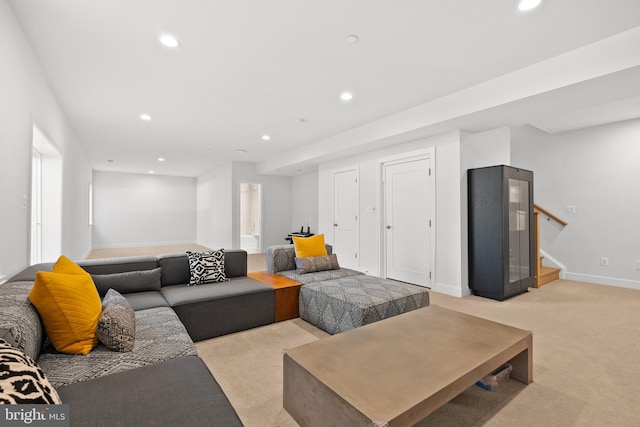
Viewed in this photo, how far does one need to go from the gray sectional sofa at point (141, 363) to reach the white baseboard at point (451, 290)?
3.01m

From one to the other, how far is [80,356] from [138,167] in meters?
8.71

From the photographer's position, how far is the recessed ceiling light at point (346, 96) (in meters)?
3.60

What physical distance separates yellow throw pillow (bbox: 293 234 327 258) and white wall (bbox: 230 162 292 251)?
4.36m

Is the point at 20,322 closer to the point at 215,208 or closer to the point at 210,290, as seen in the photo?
the point at 210,290

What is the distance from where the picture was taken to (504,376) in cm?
196

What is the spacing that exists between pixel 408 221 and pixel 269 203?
463 cm

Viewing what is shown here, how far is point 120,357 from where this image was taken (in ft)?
5.15

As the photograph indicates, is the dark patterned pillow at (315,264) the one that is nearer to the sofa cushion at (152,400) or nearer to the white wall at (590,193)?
the sofa cushion at (152,400)

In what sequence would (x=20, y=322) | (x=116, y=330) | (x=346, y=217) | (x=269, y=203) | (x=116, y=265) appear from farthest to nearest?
(x=269, y=203), (x=346, y=217), (x=116, y=265), (x=116, y=330), (x=20, y=322)

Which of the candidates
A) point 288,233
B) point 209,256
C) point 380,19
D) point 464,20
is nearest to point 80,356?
point 209,256

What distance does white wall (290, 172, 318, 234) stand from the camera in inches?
314

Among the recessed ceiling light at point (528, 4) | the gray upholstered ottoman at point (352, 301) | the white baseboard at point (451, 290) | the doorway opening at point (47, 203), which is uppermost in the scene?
the recessed ceiling light at point (528, 4)

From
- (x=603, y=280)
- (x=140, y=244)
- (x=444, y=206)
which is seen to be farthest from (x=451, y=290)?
(x=140, y=244)

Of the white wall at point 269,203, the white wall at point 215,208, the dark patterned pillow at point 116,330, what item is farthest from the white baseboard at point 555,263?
the white wall at point 215,208
